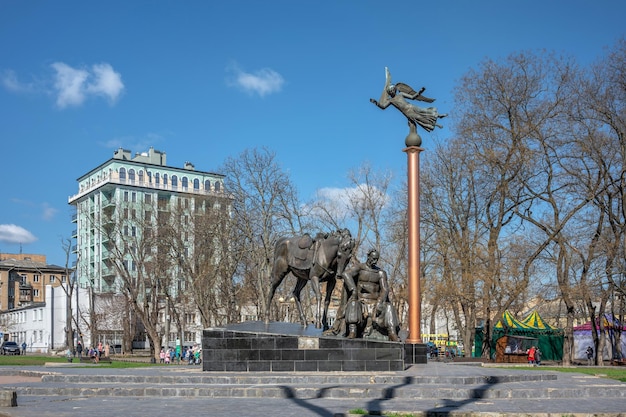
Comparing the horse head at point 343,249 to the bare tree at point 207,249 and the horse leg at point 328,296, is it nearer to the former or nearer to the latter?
the horse leg at point 328,296

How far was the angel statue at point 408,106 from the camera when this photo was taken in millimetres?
24406

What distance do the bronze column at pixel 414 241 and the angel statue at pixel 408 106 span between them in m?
0.85

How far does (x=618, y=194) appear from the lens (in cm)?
3741

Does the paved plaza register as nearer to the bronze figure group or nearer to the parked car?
the bronze figure group

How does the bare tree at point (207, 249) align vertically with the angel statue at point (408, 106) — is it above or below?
below

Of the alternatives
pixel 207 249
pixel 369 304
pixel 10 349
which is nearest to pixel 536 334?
pixel 207 249

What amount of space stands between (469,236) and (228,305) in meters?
16.7

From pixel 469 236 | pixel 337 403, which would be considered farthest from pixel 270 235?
pixel 337 403

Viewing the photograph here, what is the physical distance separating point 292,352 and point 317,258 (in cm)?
292

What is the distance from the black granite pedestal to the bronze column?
433cm

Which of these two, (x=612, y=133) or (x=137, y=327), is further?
(x=137, y=327)

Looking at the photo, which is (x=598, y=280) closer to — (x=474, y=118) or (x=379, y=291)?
(x=474, y=118)

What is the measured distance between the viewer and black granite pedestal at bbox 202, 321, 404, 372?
61.2 ft

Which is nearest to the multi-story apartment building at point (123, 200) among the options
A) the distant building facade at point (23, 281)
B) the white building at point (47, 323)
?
the white building at point (47, 323)
